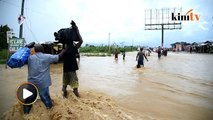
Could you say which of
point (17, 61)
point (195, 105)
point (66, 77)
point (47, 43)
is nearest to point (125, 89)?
point (195, 105)

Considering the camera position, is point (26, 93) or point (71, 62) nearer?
point (26, 93)

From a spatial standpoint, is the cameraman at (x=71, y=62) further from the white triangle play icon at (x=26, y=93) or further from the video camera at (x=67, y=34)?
the white triangle play icon at (x=26, y=93)

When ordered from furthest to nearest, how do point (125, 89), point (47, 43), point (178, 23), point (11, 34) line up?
point (178, 23) → point (47, 43) → point (11, 34) → point (125, 89)

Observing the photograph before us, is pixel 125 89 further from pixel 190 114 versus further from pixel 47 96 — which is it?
pixel 47 96

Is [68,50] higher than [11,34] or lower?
lower

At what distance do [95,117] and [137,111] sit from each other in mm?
1539

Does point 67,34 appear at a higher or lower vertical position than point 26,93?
higher

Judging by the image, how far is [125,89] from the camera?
29.3ft

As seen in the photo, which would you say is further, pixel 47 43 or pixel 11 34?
pixel 47 43
